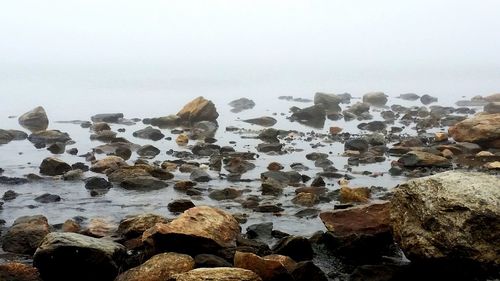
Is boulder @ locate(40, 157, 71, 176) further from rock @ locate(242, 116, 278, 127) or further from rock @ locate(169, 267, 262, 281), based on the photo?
rock @ locate(242, 116, 278, 127)

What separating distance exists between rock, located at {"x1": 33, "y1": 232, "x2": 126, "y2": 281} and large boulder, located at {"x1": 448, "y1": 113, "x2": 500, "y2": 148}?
22.7 meters

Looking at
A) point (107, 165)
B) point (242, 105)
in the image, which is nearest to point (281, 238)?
point (107, 165)

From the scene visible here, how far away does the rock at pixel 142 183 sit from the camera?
20312 mm

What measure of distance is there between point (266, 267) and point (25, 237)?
6774mm

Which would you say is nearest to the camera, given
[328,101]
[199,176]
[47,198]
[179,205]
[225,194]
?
[179,205]

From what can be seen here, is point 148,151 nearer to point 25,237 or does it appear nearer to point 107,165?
point 107,165

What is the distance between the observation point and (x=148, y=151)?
94.6ft

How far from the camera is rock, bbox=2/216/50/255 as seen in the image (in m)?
13.1

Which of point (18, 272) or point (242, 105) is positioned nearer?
point (18, 272)

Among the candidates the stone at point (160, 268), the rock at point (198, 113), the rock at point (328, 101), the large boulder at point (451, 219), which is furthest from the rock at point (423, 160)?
the rock at point (328, 101)

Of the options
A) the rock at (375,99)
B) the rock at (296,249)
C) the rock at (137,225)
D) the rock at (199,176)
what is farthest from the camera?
the rock at (375,99)

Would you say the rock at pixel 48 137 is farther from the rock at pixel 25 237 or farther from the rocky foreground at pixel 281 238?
the rock at pixel 25 237

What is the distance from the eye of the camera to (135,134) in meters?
36.7

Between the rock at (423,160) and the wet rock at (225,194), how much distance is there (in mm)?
8883
